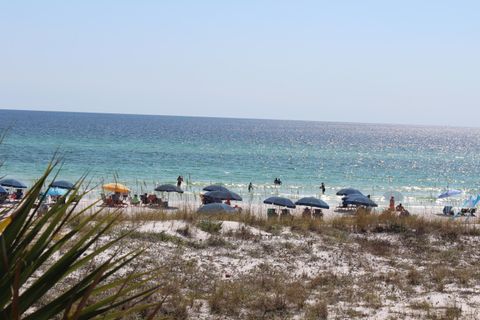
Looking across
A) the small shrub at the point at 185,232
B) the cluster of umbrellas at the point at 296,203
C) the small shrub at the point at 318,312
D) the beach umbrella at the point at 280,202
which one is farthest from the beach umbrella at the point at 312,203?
the small shrub at the point at 318,312

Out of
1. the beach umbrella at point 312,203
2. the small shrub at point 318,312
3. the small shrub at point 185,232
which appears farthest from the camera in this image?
the beach umbrella at point 312,203

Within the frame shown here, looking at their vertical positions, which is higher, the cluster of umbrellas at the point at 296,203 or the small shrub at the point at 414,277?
the small shrub at the point at 414,277

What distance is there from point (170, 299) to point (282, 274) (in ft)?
8.32

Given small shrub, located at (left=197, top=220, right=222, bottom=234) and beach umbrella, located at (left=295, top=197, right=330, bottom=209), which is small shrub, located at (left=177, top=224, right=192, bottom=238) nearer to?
small shrub, located at (left=197, top=220, right=222, bottom=234)

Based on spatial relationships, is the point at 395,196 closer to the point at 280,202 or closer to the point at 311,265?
the point at 280,202

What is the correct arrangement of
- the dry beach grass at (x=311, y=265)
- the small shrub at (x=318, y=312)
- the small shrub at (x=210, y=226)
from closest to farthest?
the small shrub at (x=318, y=312) < the dry beach grass at (x=311, y=265) < the small shrub at (x=210, y=226)

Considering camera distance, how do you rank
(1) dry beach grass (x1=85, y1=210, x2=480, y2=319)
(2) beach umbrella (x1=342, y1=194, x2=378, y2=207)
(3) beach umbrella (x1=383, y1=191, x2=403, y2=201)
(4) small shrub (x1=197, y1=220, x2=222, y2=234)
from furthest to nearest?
1. (3) beach umbrella (x1=383, y1=191, x2=403, y2=201)
2. (2) beach umbrella (x1=342, y1=194, x2=378, y2=207)
3. (4) small shrub (x1=197, y1=220, x2=222, y2=234)
4. (1) dry beach grass (x1=85, y1=210, x2=480, y2=319)

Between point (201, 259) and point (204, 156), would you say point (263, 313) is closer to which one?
point (201, 259)

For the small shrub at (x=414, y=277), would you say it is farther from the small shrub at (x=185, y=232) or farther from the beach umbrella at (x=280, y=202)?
the beach umbrella at (x=280, y=202)

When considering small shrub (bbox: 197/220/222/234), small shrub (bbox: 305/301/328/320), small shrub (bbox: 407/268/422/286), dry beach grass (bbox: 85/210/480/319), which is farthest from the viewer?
small shrub (bbox: 197/220/222/234)

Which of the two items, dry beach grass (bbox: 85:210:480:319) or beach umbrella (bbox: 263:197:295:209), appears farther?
beach umbrella (bbox: 263:197:295:209)

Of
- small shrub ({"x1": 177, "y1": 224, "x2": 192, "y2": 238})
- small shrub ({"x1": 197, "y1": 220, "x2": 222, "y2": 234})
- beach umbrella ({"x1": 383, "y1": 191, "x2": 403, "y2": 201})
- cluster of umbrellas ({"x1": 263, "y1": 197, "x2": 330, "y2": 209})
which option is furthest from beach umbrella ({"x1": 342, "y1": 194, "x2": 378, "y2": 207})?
small shrub ({"x1": 177, "y1": 224, "x2": 192, "y2": 238})

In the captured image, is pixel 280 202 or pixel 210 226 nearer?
pixel 210 226

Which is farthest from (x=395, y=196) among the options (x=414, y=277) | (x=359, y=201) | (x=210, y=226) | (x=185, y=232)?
(x=414, y=277)
